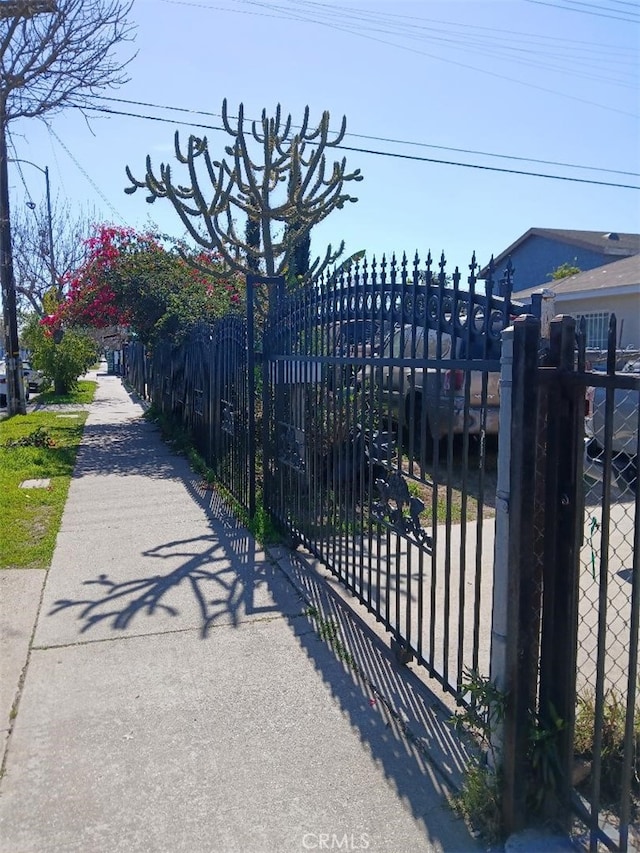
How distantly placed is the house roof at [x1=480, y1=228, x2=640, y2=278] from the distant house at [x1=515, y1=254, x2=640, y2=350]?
20.0 ft

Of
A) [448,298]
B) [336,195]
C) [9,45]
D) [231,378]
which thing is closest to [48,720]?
[448,298]

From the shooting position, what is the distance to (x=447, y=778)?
2.91 m

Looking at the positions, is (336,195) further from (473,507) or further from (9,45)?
(473,507)

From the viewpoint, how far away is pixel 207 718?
338 centimetres

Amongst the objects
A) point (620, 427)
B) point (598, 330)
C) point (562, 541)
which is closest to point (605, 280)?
point (598, 330)

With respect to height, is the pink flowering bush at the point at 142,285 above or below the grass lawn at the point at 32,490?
above

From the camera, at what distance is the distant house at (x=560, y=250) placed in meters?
26.0

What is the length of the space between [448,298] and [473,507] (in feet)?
14.5

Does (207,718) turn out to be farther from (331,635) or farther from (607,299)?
(607,299)

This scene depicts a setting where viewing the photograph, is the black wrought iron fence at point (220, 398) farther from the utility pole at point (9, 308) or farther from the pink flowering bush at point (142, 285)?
the utility pole at point (9, 308)

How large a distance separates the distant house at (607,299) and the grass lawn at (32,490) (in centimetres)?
1031

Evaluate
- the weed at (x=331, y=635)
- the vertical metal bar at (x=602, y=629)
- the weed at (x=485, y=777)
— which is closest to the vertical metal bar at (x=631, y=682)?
the vertical metal bar at (x=602, y=629)

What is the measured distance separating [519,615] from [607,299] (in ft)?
55.4

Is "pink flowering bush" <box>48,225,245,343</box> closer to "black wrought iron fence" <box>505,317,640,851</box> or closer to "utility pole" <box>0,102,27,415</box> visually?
"utility pole" <box>0,102,27,415</box>
